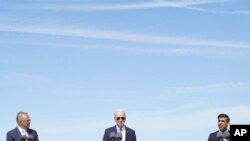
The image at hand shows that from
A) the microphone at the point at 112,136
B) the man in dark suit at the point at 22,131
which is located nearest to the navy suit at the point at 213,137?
the microphone at the point at 112,136

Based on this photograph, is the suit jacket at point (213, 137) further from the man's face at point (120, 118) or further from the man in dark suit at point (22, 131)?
the man in dark suit at point (22, 131)

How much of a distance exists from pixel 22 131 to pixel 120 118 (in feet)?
14.2

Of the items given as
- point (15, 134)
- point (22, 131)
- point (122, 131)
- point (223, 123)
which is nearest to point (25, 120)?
point (22, 131)

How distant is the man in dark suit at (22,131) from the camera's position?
34.8 metres

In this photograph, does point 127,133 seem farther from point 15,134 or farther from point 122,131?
point 15,134

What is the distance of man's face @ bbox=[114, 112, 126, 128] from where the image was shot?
3441 cm

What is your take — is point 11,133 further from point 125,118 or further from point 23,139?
point 125,118

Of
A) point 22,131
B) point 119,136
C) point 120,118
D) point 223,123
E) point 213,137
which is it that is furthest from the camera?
point 213,137

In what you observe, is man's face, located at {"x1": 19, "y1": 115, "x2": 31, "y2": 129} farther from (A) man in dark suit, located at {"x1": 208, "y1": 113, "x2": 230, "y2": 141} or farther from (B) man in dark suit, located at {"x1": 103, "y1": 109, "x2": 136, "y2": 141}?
(A) man in dark suit, located at {"x1": 208, "y1": 113, "x2": 230, "y2": 141}

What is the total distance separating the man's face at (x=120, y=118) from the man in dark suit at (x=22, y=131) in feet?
12.2

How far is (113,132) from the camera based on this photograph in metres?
35.0

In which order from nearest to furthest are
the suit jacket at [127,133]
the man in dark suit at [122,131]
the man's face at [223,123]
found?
1. the man's face at [223,123]
2. the man in dark suit at [122,131]
3. the suit jacket at [127,133]

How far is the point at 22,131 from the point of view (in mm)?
35406

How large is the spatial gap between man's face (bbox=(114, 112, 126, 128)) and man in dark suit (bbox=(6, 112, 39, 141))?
3.72 meters
